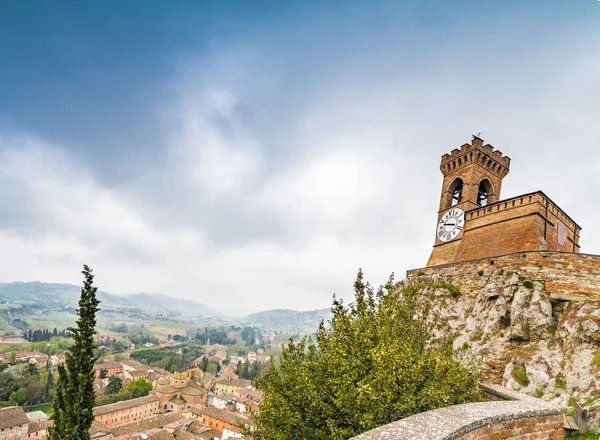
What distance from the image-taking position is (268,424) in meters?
10.9

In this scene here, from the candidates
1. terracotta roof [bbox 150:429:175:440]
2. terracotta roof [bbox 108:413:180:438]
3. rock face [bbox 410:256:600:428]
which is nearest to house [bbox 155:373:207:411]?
terracotta roof [bbox 108:413:180:438]

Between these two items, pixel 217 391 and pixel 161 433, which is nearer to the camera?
pixel 161 433

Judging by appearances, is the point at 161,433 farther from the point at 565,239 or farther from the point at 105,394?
the point at 565,239

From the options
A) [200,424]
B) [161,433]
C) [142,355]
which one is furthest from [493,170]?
[142,355]

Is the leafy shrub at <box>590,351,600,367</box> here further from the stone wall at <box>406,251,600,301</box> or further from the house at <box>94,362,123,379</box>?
the house at <box>94,362,123,379</box>

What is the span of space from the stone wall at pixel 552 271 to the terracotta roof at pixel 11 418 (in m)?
77.5

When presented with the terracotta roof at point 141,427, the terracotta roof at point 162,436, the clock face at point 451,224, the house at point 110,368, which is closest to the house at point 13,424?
the terracotta roof at point 141,427

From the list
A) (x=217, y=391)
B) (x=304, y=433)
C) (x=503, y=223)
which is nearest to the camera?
(x=304, y=433)

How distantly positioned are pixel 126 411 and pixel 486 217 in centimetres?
9018

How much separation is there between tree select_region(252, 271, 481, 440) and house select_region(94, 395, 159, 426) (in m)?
80.8

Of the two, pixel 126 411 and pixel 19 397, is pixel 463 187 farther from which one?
pixel 19 397

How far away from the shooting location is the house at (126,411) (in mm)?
73438

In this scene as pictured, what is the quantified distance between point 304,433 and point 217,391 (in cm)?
12373

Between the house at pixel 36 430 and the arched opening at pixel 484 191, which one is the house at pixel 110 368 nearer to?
the house at pixel 36 430
